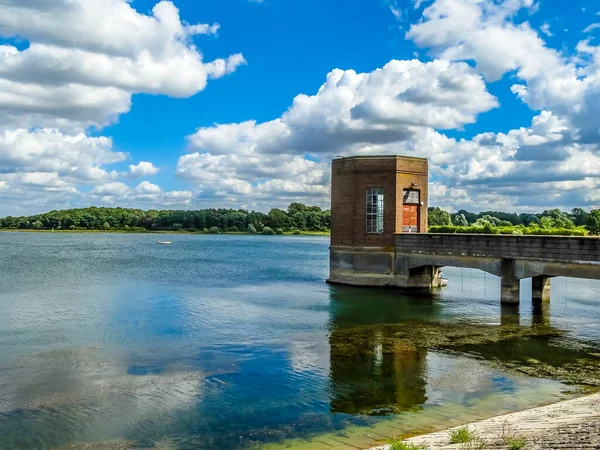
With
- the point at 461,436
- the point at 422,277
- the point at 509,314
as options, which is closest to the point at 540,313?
the point at 509,314

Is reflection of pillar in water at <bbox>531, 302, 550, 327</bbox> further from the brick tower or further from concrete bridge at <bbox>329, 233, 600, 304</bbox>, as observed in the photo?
the brick tower

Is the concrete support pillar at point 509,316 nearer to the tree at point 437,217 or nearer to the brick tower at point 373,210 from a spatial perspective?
the brick tower at point 373,210

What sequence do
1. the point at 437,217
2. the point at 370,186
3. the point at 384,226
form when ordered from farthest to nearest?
the point at 437,217, the point at 370,186, the point at 384,226

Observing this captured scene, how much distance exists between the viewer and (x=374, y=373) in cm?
1703

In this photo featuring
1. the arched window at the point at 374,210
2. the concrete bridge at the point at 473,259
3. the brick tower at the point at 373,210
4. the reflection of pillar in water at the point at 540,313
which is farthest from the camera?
the arched window at the point at 374,210

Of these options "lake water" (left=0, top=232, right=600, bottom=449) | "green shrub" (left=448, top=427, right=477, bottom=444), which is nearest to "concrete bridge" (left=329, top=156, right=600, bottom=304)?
"lake water" (left=0, top=232, right=600, bottom=449)

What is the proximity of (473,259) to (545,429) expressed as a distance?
911 inches

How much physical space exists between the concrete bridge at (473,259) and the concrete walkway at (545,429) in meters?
14.8

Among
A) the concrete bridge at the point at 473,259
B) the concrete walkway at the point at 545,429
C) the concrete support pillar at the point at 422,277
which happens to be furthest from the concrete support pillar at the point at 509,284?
the concrete walkway at the point at 545,429

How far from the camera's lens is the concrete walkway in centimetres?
888

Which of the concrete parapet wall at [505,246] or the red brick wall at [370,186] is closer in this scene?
the concrete parapet wall at [505,246]

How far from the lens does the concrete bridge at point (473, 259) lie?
86.5ft

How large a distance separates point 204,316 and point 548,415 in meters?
19.2

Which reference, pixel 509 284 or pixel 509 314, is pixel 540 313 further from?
pixel 509 284
